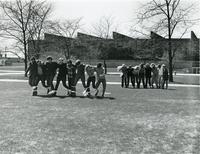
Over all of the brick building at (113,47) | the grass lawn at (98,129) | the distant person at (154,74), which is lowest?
the grass lawn at (98,129)

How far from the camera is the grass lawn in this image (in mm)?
4988

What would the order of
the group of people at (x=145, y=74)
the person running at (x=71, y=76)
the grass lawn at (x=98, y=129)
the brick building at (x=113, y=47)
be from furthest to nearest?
1. the brick building at (x=113, y=47)
2. the group of people at (x=145, y=74)
3. the person running at (x=71, y=76)
4. the grass lawn at (x=98, y=129)

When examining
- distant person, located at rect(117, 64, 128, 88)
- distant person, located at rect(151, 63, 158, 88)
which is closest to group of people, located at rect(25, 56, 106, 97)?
distant person, located at rect(117, 64, 128, 88)

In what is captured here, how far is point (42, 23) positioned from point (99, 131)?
82.9ft

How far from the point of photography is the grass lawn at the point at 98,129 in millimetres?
4988

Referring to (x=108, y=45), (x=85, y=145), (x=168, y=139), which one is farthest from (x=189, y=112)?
(x=108, y=45)

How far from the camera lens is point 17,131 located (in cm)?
609

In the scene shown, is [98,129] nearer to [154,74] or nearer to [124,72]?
[124,72]

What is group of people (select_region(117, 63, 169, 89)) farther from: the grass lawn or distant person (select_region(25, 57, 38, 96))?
the grass lawn

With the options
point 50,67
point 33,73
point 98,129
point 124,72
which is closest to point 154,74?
point 124,72

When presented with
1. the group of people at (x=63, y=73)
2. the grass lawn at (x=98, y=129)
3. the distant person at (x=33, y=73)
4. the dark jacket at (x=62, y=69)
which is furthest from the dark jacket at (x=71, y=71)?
the grass lawn at (x=98, y=129)

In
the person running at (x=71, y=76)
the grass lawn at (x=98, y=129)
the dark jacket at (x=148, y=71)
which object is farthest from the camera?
the dark jacket at (x=148, y=71)

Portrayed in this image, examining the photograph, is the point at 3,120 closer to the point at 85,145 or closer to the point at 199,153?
the point at 85,145

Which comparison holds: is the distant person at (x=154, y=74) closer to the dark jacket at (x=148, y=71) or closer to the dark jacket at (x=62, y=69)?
the dark jacket at (x=148, y=71)
